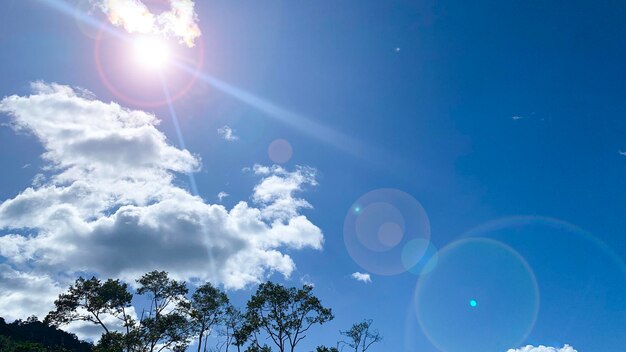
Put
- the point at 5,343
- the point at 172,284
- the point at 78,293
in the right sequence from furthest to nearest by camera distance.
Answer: the point at 5,343
the point at 172,284
the point at 78,293

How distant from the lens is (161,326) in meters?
45.4

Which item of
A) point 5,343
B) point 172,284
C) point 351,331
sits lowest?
point 5,343

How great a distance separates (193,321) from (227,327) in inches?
167

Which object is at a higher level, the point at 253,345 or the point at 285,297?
the point at 285,297

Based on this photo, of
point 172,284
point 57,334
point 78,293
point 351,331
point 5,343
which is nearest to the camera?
point 78,293

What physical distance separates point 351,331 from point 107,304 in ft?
116

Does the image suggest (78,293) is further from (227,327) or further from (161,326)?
(227,327)

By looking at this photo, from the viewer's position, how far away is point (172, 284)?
1897 inches

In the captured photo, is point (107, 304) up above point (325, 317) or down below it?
below

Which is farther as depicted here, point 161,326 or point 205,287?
Result: point 205,287

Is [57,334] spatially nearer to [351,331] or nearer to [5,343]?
[5,343]

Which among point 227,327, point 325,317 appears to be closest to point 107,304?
point 227,327

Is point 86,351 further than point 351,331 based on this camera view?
Yes

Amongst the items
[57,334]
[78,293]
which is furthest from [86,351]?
[78,293]
